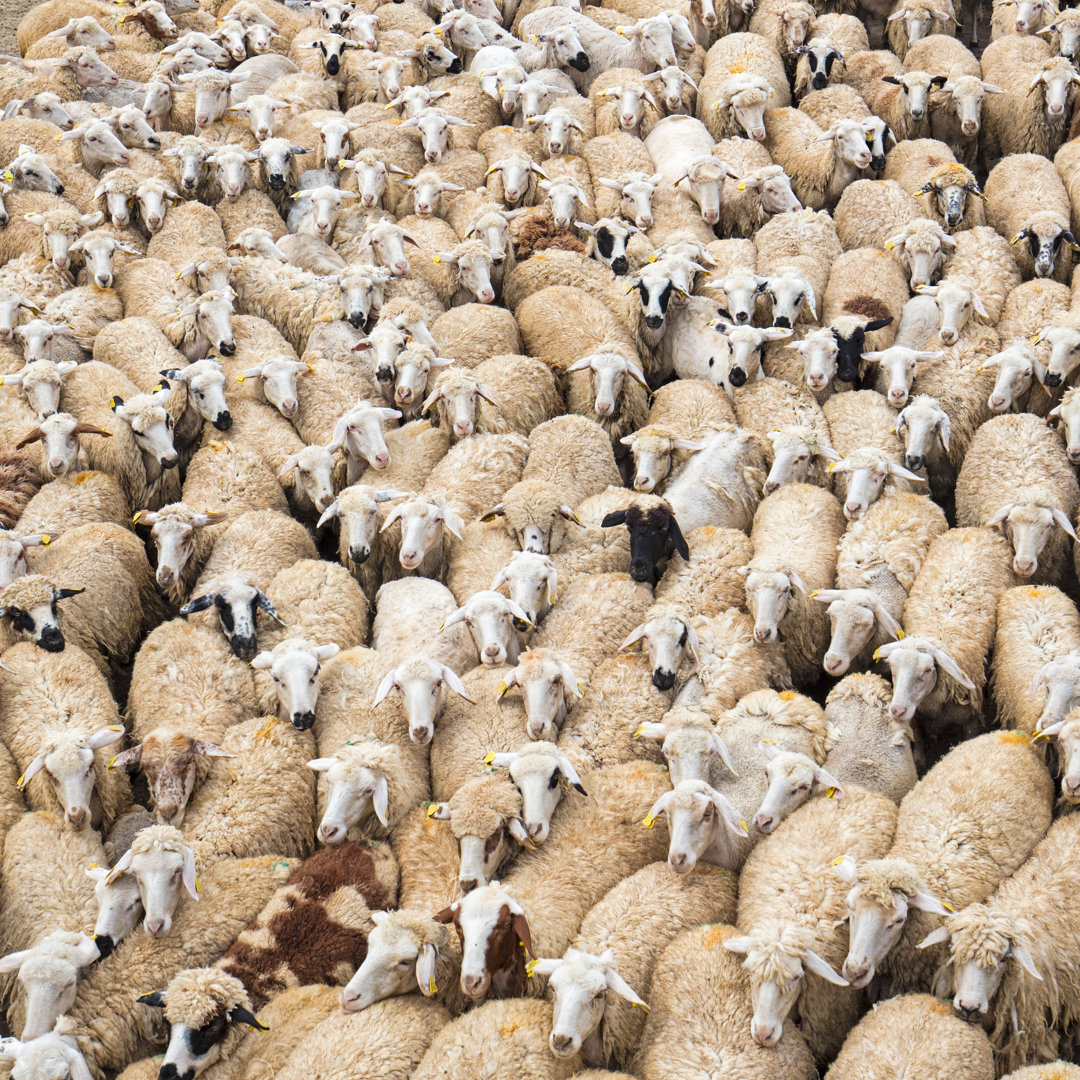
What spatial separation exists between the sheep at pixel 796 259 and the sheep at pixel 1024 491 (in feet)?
6.26

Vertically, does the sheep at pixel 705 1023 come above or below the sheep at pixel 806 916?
below

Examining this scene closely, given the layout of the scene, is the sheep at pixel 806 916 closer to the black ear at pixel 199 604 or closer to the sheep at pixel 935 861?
the sheep at pixel 935 861

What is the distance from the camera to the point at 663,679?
7684mm

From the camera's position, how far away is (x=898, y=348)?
10.0m

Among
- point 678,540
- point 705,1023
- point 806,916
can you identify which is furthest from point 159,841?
point 678,540

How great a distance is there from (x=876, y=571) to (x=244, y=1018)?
469 cm

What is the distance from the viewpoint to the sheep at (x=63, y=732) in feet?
22.9

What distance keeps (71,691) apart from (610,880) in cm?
343

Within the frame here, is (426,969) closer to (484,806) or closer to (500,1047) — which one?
(500,1047)

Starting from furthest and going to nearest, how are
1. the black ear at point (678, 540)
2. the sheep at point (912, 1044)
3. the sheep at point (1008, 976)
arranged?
the black ear at point (678, 540)
the sheep at point (1008, 976)
the sheep at point (912, 1044)

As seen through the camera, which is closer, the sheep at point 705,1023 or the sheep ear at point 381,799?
the sheep at point 705,1023

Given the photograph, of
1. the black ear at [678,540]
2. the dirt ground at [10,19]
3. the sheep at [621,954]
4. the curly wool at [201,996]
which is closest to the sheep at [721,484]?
the black ear at [678,540]

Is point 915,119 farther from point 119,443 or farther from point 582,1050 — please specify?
point 582,1050

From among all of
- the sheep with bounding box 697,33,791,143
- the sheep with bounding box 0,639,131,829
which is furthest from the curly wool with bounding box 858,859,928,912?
the sheep with bounding box 697,33,791,143
